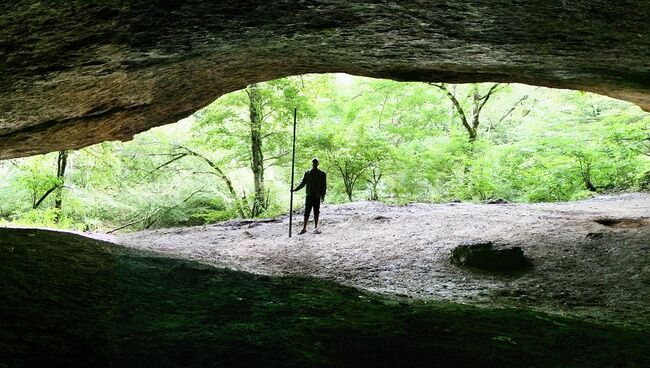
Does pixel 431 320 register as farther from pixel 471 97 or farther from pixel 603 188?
pixel 471 97

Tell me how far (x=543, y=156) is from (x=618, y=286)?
12.5 metres

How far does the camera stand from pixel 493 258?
733 cm

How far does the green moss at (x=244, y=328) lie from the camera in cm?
313

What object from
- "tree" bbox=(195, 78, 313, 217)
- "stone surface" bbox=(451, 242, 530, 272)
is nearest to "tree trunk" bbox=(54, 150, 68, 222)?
"tree" bbox=(195, 78, 313, 217)

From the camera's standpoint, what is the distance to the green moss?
313 centimetres

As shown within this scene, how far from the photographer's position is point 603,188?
1705 cm

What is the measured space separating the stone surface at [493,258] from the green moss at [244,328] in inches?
92.9

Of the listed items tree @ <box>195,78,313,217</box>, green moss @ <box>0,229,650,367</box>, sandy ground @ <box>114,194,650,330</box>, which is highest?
tree @ <box>195,78,313,217</box>

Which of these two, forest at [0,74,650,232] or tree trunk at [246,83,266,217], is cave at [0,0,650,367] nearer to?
forest at [0,74,650,232]

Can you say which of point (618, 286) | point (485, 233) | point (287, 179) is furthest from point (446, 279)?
point (287, 179)

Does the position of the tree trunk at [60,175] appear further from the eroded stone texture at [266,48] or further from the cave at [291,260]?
the cave at [291,260]

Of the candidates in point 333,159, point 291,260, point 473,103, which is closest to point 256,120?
point 333,159

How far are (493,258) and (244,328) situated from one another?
5.08 meters

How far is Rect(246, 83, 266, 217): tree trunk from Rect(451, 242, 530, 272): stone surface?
39.6 feet
